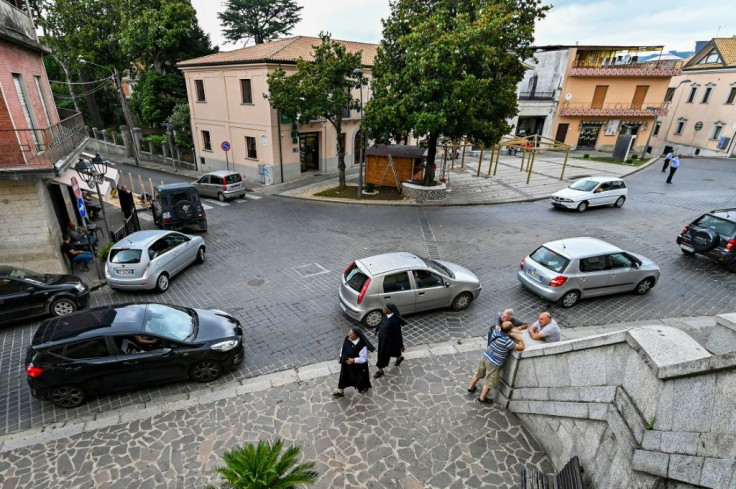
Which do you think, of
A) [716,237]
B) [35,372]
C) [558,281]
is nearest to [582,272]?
[558,281]

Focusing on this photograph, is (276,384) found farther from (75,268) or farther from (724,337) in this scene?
(75,268)

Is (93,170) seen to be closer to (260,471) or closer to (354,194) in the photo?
(260,471)

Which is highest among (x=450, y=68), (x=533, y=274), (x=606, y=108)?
(x=450, y=68)

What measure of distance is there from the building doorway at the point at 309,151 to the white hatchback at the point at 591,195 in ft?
54.6

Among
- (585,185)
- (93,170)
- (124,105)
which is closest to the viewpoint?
(93,170)

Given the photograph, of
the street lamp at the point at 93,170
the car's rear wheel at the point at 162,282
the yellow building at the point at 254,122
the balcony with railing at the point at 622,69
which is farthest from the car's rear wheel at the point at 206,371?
the balcony with railing at the point at 622,69

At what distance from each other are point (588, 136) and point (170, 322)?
140 ft

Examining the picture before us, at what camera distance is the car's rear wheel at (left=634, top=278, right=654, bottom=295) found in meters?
10.7

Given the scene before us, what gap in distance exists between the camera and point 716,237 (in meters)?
11.9

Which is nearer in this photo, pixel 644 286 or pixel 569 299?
pixel 569 299

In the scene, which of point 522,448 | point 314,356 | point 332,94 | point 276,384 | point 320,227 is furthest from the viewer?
point 332,94

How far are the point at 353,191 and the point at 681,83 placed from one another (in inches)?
1620

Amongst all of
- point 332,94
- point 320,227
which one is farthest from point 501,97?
point 320,227

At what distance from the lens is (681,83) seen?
4075 centimetres
